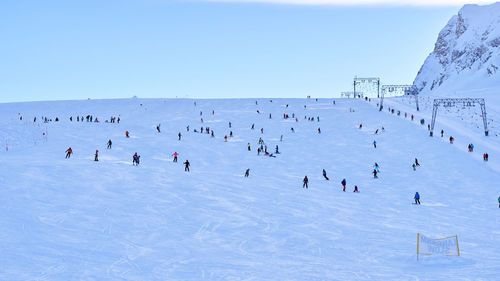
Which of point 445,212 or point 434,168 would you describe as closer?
point 445,212

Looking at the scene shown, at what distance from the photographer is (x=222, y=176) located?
125ft

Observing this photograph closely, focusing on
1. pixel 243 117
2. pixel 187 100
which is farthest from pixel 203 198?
pixel 187 100

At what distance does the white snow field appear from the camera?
1908 centimetres

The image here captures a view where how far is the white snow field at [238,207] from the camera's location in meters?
19.1

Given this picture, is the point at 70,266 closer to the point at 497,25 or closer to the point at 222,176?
the point at 222,176

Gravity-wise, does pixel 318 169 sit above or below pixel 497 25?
below

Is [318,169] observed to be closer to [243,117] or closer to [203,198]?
[203,198]

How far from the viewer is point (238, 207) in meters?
28.7

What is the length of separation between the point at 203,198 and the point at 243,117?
46818 mm

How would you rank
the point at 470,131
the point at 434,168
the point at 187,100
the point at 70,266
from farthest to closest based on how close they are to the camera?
the point at 187,100
the point at 470,131
the point at 434,168
the point at 70,266

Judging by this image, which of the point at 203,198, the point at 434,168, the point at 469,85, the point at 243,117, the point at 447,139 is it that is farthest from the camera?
the point at 469,85

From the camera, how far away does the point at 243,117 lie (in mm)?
76500

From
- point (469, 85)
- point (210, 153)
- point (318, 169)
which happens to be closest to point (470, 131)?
point (318, 169)

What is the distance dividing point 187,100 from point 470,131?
48587 mm
